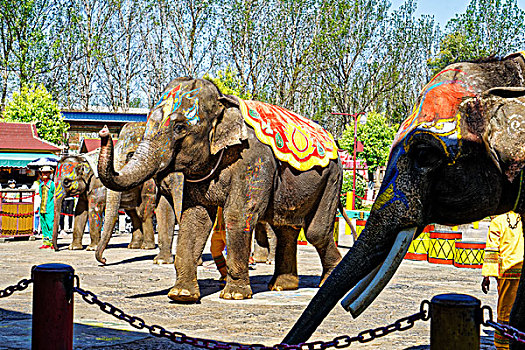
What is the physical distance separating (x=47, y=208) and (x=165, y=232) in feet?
16.7

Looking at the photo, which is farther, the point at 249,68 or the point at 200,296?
the point at 249,68

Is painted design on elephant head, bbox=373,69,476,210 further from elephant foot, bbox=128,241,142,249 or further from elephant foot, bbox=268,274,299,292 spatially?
elephant foot, bbox=128,241,142,249

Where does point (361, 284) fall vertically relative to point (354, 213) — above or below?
above

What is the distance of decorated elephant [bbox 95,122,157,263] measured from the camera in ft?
42.2

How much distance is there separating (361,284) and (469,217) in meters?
0.75

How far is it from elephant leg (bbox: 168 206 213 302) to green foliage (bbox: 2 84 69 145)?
87.0ft

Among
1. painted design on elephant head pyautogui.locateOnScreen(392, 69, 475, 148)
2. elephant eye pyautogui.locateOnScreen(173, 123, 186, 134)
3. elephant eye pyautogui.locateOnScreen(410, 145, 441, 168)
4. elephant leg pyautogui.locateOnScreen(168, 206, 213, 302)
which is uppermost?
painted design on elephant head pyautogui.locateOnScreen(392, 69, 475, 148)

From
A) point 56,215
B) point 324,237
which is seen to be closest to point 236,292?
point 324,237

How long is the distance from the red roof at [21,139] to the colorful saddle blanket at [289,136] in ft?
60.9

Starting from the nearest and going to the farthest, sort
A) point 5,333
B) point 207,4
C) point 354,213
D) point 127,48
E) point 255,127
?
point 5,333 < point 255,127 < point 354,213 < point 207,4 < point 127,48

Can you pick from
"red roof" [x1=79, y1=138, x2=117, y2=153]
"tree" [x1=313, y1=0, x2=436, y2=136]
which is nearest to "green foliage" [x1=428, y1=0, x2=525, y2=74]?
"tree" [x1=313, y1=0, x2=436, y2=136]

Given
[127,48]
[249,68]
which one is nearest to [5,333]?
[249,68]

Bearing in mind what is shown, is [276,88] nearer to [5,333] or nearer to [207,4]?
[207,4]

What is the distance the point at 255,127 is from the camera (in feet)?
27.9
